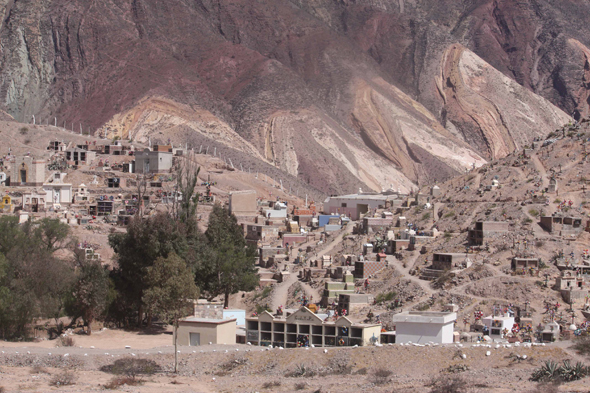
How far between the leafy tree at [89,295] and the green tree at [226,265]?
6.07 metres

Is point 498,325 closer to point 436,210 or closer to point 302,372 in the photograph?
point 302,372

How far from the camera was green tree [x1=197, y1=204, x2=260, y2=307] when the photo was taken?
5350 cm

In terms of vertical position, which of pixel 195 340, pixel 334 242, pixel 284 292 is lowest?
pixel 195 340

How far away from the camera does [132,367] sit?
38500mm

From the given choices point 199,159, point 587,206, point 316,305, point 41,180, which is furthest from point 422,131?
point 316,305

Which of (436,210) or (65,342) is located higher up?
(436,210)

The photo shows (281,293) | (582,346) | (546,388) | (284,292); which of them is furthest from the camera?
(284,292)

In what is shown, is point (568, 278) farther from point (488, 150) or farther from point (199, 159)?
point (488, 150)

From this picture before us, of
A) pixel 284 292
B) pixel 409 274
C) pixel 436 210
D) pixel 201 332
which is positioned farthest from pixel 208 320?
pixel 436 210

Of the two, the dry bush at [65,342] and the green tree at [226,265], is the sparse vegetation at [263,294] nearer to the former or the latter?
the green tree at [226,265]

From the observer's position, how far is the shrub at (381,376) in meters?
35.4

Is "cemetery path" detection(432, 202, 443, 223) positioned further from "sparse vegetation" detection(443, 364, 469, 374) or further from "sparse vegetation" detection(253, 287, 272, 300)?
"sparse vegetation" detection(443, 364, 469, 374)

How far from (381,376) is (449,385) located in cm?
315

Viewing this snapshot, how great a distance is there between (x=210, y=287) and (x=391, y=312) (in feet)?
36.2
